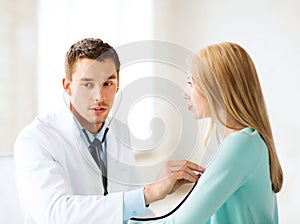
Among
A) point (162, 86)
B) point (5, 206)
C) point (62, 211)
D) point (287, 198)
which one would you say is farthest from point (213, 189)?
point (287, 198)

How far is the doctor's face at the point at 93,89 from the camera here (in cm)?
105

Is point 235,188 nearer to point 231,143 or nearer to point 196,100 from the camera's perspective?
point 231,143

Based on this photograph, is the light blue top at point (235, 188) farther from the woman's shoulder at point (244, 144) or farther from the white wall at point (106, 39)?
the white wall at point (106, 39)

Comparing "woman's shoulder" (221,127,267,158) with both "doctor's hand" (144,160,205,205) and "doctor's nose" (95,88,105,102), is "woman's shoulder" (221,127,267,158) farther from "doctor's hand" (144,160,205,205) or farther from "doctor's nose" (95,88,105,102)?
"doctor's nose" (95,88,105,102)

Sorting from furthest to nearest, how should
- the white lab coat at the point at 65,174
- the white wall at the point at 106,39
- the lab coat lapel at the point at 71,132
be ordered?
the white wall at the point at 106,39
the lab coat lapel at the point at 71,132
the white lab coat at the point at 65,174

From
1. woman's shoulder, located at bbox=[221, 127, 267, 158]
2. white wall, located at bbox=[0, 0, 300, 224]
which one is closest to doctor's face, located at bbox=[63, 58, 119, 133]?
woman's shoulder, located at bbox=[221, 127, 267, 158]

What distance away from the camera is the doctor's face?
3.44ft

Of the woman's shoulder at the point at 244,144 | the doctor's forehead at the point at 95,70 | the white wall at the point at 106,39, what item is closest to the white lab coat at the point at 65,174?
the doctor's forehead at the point at 95,70

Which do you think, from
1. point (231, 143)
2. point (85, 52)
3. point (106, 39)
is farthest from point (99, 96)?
point (106, 39)

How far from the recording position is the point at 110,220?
1.13 meters

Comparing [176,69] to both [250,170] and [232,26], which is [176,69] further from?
[232,26]

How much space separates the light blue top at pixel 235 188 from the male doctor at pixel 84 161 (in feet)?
0.17

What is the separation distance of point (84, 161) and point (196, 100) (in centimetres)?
39

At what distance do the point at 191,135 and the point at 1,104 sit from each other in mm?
2244
